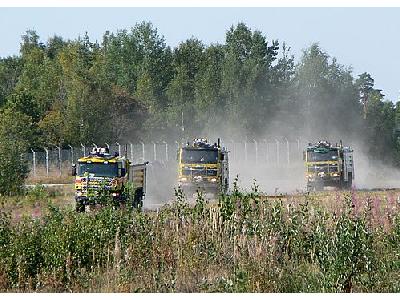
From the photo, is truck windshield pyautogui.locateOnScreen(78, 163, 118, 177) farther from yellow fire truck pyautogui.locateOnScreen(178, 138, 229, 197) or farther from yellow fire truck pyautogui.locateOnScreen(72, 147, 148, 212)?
yellow fire truck pyautogui.locateOnScreen(178, 138, 229, 197)

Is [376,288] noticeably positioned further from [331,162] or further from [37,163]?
[37,163]

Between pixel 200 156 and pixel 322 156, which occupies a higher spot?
pixel 322 156

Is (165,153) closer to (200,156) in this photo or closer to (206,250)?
(200,156)

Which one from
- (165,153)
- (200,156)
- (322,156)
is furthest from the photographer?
(165,153)

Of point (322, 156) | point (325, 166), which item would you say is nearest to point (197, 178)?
point (325, 166)

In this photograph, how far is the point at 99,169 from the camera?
3906 centimetres

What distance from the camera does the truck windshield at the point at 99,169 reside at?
3881cm

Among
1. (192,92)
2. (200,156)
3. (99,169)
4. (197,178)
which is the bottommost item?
(197,178)

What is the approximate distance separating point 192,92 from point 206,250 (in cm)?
8756

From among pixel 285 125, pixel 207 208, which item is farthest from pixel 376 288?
pixel 285 125

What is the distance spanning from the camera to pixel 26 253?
17297 millimetres

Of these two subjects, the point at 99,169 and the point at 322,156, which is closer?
the point at 99,169

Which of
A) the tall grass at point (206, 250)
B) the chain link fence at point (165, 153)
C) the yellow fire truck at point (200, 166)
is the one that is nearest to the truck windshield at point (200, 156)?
the yellow fire truck at point (200, 166)

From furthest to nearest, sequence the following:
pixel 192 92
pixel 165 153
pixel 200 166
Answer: pixel 192 92, pixel 165 153, pixel 200 166
